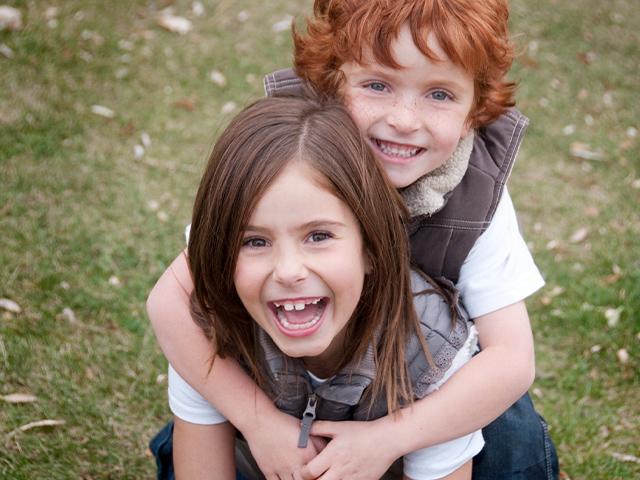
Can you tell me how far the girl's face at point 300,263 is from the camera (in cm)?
195

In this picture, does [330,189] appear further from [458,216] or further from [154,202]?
[154,202]

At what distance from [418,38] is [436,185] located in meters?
0.41

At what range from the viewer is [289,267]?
75.9 inches

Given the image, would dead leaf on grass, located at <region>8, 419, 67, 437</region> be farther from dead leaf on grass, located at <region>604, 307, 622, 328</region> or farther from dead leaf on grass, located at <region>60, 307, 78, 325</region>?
dead leaf on grass, located at <region>604, 307, 622, 328</region>

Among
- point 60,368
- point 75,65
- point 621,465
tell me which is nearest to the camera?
point 621,465

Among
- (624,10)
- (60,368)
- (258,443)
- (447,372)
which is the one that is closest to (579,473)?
(447,372)

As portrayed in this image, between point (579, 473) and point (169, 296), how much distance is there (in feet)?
5.67

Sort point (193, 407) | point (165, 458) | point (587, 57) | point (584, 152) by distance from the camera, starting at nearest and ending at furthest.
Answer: point (193, 407) < point (165, 458) < point (584, 152) < point (587, 57)

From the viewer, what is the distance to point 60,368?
3387 mm

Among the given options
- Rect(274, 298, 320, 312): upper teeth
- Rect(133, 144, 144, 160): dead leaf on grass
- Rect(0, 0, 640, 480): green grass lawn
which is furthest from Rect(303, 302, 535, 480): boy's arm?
Rect(133, 144, 144, 160): dead leaf on grass

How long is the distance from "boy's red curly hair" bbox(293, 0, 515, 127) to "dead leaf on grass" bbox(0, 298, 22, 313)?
6.02 ft

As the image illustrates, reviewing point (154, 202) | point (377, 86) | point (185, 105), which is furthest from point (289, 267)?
point (185, 105)

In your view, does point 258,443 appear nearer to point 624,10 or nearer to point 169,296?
point 169,296

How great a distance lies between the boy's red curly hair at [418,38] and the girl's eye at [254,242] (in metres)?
0.55
